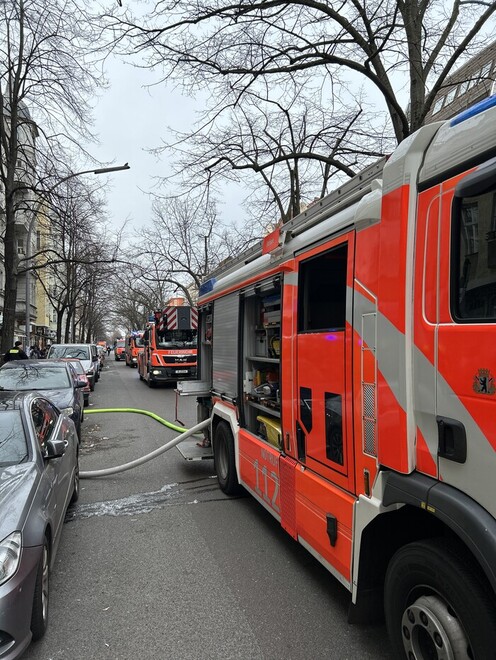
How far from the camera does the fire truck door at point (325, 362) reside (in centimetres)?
296

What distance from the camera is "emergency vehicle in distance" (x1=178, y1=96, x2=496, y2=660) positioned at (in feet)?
6.52

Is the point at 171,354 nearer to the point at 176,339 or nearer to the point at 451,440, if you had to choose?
the point at 176,339

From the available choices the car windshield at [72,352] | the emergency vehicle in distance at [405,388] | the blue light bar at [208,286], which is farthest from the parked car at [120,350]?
the emergency vehicle in distance at [405,388]

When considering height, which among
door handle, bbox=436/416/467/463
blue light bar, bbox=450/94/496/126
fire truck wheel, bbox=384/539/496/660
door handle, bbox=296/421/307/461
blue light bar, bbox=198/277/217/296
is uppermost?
blue light bar, bbox=450/94/496/126

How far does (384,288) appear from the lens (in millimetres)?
2490

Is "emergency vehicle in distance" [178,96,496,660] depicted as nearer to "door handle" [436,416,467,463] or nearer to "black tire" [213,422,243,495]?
"door handle" [436,416,467,463]

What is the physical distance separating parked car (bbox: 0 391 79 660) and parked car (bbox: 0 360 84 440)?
3.75 meters

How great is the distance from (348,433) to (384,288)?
0.93m

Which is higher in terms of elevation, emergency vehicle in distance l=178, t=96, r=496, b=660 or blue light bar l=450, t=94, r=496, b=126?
blue light bar l=450, t=94, r=496, b=126

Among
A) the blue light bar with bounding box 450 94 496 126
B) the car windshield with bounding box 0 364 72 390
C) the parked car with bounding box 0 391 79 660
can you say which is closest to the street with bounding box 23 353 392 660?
the parked car with bounding box 0 391 79 660

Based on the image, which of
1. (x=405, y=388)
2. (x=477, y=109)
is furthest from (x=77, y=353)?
(x=477, y=109)

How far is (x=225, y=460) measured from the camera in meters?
5.89

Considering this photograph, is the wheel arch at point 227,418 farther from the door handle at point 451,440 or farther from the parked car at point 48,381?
the door handle at point 451,440

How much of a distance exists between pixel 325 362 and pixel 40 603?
2291 mm
